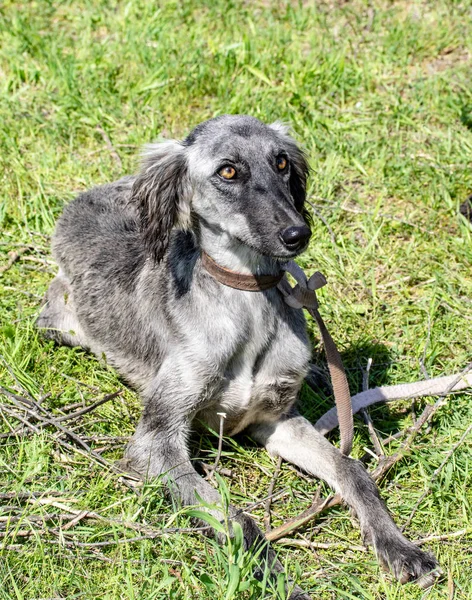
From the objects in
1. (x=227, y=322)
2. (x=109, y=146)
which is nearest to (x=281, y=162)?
(x=227, y=322)

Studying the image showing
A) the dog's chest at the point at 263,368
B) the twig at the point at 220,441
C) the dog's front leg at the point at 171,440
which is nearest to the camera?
the dog's front leg at the point at 171,440

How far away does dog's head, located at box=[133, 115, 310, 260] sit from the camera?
353cm

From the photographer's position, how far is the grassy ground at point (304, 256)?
3438mm

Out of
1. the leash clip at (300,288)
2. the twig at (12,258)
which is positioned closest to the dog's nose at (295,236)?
the leash clip at (300,288)

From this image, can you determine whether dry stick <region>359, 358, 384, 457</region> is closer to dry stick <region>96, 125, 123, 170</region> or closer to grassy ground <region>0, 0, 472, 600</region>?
grassy ground <region>0, 0, 472, 600</region>

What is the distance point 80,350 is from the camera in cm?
475

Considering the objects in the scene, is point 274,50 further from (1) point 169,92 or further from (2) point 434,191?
(2) point 434,191

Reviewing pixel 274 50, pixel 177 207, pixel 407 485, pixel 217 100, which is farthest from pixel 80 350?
pixel 274 50

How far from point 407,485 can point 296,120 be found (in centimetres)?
302

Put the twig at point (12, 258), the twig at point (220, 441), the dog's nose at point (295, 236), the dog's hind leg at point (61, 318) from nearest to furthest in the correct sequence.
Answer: the dog's nose at point (295, 236)
the twig at point (220, 441)
the dog's hind leg at point (61, 318)
the twig at point (12, 258)

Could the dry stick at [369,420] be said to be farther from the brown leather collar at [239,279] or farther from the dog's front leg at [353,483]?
the brown leather collar at [239,279]

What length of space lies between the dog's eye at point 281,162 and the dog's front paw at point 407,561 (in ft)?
5.31

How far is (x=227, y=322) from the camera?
12.6ft

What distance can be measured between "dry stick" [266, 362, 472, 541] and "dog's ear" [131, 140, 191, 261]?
1.28 meters
